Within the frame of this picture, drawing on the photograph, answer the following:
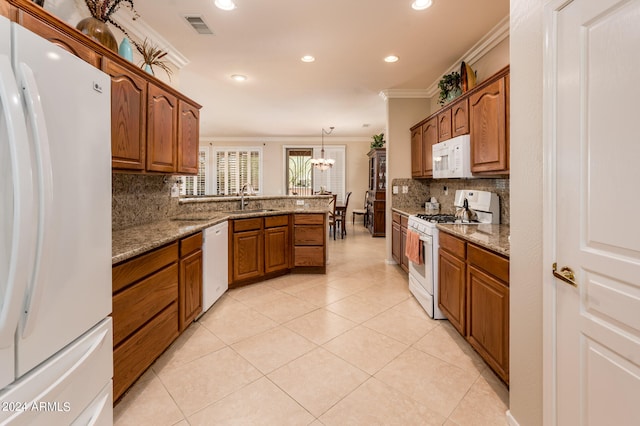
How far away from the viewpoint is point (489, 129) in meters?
2.49

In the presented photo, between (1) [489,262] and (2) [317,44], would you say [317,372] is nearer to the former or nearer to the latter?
(1) [489,262]

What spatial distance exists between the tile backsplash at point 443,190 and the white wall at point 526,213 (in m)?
1.42

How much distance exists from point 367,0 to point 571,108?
6.42 feet

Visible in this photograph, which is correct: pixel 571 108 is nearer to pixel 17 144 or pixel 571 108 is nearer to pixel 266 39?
pixel 17 144

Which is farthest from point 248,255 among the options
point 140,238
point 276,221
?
point 140,238

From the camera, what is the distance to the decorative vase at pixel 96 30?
1.82 m

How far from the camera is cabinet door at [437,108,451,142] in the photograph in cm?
329

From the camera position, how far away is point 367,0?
2.38 m

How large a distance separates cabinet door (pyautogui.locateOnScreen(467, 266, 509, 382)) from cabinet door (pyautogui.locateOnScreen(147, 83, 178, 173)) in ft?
8.71

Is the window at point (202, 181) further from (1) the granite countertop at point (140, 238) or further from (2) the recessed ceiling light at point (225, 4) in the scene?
(2) the recessed ceiling light at point (225, 4)

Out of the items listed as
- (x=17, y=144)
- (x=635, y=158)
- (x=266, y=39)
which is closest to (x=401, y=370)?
(x=635, y=158)

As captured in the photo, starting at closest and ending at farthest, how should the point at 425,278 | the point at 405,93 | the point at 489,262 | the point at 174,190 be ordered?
the point at 489,262 → the point at 425,278 → the point at 174,190 → the point at 405,93

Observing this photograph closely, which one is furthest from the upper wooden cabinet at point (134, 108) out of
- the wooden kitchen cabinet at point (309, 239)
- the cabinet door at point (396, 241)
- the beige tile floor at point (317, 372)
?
the cabinet door at point (396, 241)

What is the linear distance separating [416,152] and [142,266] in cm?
387
